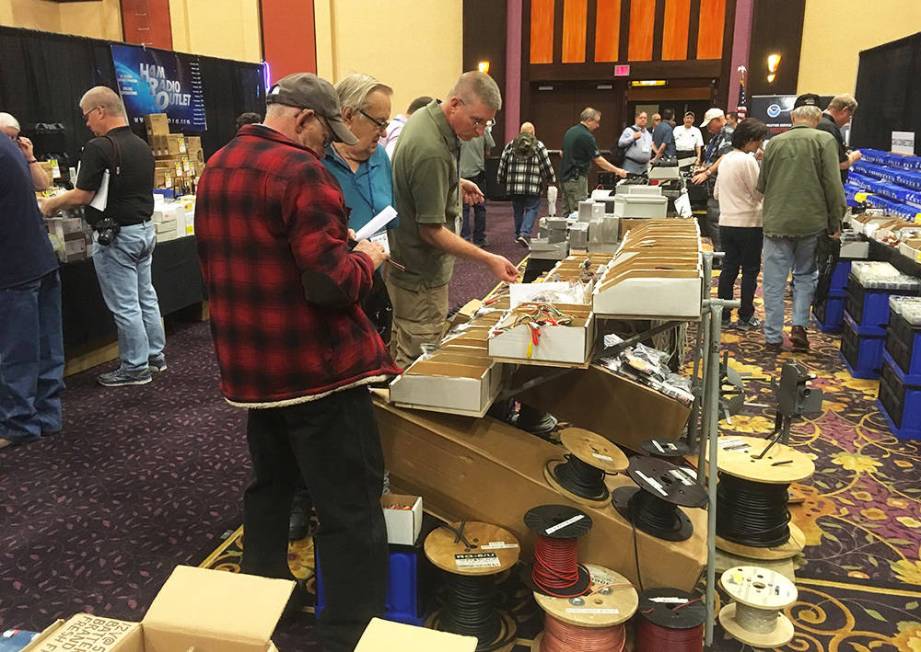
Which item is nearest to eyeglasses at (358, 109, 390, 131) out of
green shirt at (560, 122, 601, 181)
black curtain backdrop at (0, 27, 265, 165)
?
black curtain backdrop at (0, 27, 265, 165)

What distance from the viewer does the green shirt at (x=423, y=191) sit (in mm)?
2781

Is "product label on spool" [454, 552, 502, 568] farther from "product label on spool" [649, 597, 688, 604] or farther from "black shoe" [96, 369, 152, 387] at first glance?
"black shoe" [96, 369, 152, 387]

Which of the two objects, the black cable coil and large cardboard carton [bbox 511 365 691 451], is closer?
the black cable coil

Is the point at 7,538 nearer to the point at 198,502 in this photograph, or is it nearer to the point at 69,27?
the point at 198,502

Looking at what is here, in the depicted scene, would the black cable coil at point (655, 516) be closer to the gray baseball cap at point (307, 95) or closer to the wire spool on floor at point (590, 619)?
the wire spool on floor at point (590, 619)

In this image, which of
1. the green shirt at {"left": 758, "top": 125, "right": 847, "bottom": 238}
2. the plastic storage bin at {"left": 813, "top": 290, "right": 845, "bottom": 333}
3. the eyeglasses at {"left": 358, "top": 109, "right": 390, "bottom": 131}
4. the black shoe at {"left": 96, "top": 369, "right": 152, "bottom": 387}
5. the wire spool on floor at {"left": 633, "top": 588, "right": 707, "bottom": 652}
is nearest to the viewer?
the wire spool on floor at {"left": 633, "top": 588, "right": 707, "bottom": 652}

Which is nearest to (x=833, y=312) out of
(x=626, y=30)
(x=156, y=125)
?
(x=156, y=125)

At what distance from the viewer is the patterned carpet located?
2.44 m

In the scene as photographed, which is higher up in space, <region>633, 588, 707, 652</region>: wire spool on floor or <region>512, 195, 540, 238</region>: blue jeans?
<region>512, 195, 540, 238</region>: blue jeans

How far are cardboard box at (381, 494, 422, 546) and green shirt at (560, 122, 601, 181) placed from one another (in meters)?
6.38

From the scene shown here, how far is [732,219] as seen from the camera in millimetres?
5441

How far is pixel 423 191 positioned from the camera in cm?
281

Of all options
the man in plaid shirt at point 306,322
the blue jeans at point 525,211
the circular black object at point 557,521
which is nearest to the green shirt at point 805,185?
the circular black object at point 557,521

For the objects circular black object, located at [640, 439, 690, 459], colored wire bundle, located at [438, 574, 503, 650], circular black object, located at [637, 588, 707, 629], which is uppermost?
circular black object, located at [640, 439, 690, 459]
